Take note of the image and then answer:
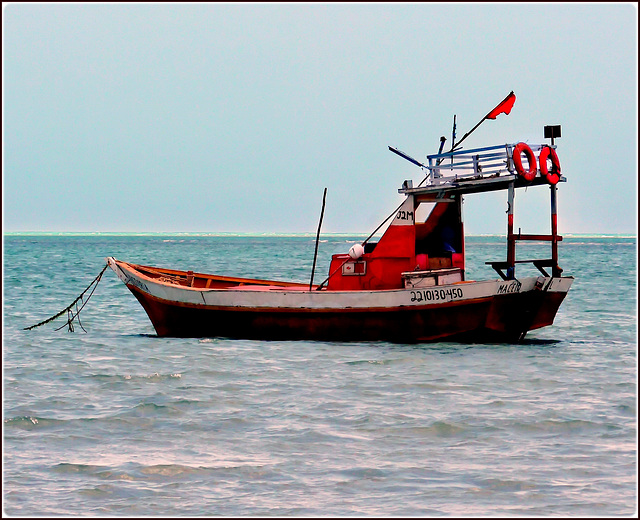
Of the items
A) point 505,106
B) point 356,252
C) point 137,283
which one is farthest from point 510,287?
point 137,283

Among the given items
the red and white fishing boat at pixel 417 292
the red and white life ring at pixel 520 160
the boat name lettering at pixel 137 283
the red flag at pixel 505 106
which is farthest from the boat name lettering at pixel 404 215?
the boat name lettering at pixel 137 283

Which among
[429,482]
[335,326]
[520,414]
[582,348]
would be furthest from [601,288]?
[429,482]

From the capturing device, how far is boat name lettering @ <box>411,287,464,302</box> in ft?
61.9

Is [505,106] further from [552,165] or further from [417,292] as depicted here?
[417,292]

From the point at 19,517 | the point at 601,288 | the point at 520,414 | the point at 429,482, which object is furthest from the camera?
the point at 601,288

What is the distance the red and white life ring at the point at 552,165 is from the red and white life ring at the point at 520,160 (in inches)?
7.4

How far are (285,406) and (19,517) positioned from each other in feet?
17.6

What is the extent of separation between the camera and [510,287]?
1895 centimetres

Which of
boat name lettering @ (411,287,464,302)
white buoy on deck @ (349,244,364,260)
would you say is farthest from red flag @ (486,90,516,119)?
boat name lettering @ (411,287,464,302)

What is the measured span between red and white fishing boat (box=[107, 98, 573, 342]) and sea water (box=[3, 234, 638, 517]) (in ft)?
1.47

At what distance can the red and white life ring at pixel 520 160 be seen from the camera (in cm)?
1920

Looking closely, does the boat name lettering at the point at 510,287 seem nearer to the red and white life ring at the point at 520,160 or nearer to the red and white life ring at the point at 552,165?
the red and white life ring at the point at 520,160

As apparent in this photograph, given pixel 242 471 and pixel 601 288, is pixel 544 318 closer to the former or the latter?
pixel 242 471

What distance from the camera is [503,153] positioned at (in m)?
19.6
